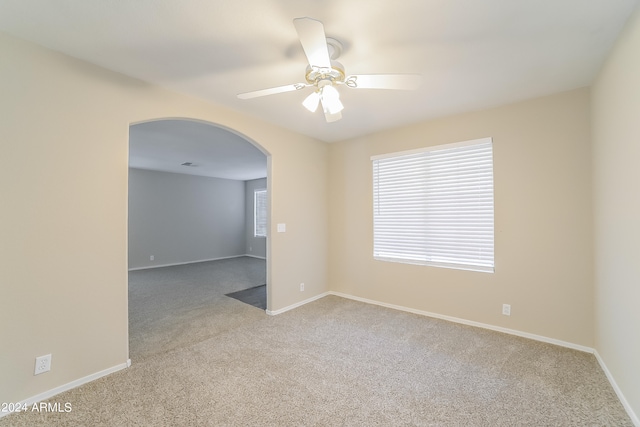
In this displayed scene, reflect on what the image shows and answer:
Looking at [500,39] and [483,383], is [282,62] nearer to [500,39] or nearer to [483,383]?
[500,39]

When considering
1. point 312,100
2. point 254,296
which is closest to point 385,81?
point 312,100

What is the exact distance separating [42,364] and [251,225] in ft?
23.5

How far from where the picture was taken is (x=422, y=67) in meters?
2.17

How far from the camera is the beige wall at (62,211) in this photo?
69.4 inches

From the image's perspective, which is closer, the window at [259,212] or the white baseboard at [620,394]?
the white baseboard at [620,394]

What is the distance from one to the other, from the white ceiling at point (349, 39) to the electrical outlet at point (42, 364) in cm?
Answer: 217

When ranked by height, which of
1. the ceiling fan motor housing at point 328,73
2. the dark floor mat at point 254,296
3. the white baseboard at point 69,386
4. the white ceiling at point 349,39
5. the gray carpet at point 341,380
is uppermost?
the white ceiling at point 349,39

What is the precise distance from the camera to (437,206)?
11.1 ft

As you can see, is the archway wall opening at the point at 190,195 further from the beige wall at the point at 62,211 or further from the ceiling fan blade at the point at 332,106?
the ceiling fan blade at the point at 332,106

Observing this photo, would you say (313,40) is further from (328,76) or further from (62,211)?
(62,211)

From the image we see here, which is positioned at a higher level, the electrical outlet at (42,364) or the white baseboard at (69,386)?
the electrical outlet at (42,364)

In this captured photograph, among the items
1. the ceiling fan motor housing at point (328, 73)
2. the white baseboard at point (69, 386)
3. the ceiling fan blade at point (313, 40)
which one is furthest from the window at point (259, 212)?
the ceiling fan blade at point (313, 40)

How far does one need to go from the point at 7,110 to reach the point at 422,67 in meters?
2.92

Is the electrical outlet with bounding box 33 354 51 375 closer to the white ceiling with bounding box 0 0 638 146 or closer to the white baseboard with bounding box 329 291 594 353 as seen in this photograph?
the white ceiling with bounding box 0 0 638 146
